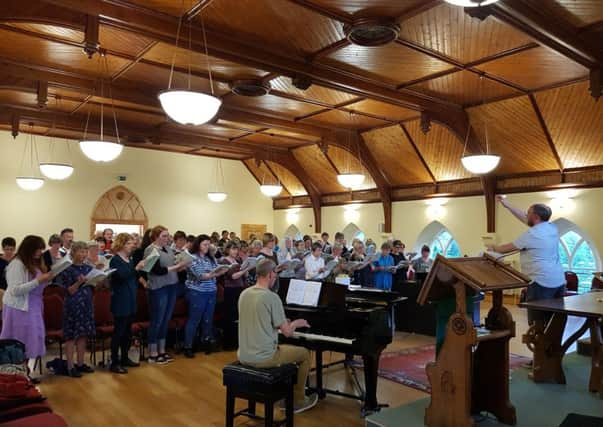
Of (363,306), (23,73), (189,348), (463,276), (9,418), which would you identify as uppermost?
(23,73)

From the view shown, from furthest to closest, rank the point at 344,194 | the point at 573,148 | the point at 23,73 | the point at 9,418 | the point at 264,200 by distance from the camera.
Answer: the point at 264,200 → the point at 344,194 → the point at 573,148 → the point at 23,73 → the point at 9,418

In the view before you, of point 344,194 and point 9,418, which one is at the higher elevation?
point 344,194

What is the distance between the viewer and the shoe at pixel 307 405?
399 cm

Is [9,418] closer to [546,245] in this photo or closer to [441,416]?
[441,416]

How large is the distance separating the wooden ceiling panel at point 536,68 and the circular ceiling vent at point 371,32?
2139mm

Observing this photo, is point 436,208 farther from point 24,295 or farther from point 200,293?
point 24,295

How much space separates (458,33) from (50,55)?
576 centimetres

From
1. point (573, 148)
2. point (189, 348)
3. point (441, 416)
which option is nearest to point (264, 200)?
point (573, 148)

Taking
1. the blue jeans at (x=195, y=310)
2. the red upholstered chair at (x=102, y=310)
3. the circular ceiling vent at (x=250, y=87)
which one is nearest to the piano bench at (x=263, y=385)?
the blue jeans at (x=195, y=310)

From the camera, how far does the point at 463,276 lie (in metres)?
2.74

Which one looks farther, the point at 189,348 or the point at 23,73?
the point at 23,73

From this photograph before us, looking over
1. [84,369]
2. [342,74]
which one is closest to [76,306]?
[84,369]

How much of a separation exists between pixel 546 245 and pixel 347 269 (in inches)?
149

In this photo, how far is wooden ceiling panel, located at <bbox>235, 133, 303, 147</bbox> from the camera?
1287 cm
